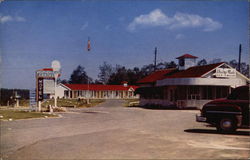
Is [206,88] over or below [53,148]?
over

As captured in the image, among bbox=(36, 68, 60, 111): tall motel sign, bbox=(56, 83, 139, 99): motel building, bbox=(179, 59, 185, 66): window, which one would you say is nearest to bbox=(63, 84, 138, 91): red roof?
bbox=(56, 83, 139, 99): motel building

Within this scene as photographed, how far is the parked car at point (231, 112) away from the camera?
12.2 m

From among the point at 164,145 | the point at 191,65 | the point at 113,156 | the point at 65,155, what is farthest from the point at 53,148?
the point at 191,65

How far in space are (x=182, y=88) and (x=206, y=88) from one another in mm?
2597

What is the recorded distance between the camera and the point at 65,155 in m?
8.42

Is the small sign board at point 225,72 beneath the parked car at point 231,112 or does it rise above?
above

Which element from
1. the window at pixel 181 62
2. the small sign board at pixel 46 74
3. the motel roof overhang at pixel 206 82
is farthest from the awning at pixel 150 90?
the small sign board at pixel 46 74

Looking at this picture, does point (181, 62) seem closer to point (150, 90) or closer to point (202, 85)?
point (150, 90)

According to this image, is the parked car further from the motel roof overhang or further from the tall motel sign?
the motel roof overhang

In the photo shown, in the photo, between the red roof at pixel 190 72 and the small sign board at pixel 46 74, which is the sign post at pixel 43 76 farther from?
the red roof at pixel 190 72

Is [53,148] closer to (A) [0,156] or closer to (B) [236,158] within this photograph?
(A) [0,156]

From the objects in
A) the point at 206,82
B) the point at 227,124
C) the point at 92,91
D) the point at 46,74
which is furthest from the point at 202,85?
the point at 92,91

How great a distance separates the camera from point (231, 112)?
489 inches

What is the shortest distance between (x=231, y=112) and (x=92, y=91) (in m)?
69.5
